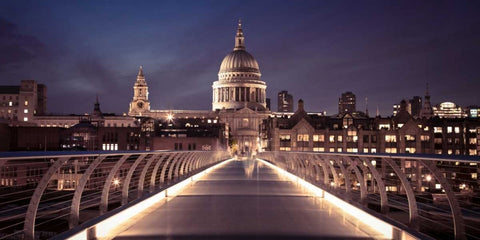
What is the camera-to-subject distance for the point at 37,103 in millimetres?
195250

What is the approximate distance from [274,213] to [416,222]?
3223mm

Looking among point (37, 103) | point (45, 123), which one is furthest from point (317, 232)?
point (37, 103)

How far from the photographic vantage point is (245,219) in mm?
9766

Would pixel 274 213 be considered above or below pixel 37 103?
below

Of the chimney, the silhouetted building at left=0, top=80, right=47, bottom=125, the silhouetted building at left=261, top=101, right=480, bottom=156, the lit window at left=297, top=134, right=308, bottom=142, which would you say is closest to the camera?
the silhouetted building at left=261, top=101, right=480, bottom=156

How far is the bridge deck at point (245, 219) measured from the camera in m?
8.33

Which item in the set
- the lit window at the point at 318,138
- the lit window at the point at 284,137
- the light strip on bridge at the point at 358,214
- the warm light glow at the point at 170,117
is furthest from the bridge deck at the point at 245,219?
the warm light glow at the point at 170,117

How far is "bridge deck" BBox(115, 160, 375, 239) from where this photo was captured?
8328 mm

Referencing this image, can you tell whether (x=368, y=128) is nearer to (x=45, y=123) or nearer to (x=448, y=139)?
(x=448, y=139)

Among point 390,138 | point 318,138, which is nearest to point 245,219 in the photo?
point 318,138

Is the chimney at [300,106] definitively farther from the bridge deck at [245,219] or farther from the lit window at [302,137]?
the bridge deck at [245,219]

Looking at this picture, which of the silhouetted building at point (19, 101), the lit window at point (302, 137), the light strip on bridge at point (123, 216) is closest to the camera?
the light strip on bridge at point (123, 216)

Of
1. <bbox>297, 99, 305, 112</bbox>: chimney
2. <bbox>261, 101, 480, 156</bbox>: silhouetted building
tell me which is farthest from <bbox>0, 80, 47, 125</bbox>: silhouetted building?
<bbox>261, 101, 480, 156</bbox>: silhouetted building

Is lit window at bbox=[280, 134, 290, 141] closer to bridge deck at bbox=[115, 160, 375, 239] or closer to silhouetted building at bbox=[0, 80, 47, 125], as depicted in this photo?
silhouetted building at bbox=[0, 80, 47, 125]
